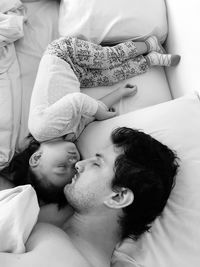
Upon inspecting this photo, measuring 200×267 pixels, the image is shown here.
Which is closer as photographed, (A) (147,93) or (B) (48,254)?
(B) (48,254)

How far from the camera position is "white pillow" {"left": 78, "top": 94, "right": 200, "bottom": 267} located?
1.03m

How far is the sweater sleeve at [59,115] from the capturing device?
4.00ft

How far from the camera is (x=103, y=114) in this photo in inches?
51.8

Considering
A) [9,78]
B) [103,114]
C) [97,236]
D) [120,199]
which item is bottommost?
[97,236]

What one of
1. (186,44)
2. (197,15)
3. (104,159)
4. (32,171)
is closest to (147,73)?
(186,44)

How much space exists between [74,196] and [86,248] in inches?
6.5

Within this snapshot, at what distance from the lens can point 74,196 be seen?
1099 mm

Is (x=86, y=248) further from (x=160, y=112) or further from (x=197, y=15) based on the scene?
(x=197, y=15)

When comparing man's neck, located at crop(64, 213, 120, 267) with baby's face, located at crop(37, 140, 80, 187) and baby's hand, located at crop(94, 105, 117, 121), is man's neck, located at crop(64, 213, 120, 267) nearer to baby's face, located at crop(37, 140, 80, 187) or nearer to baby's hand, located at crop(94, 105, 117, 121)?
baby's face, located at crop(37, 140, 80, 187)

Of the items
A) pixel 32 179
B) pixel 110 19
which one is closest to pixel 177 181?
pixel 32 179

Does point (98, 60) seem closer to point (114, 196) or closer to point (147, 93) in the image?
point (147, 93)

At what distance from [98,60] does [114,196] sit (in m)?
0.60

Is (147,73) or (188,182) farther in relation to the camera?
(147,73)

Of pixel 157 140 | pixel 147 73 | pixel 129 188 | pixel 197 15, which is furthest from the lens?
pixel 147 73
